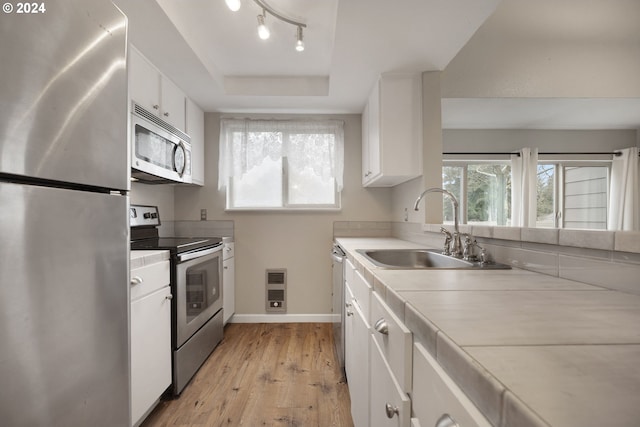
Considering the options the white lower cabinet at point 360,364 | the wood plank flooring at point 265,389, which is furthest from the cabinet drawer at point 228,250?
the white lower cabinet at point 360,364

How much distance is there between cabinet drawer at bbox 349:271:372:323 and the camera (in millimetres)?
1087

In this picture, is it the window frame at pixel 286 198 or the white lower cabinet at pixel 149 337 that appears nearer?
the white lower cabinet at pixel 149 337

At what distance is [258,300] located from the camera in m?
3.04

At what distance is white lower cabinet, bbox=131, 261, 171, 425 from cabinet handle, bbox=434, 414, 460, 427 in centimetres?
140

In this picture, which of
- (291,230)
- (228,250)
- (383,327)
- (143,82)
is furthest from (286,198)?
(383,327)

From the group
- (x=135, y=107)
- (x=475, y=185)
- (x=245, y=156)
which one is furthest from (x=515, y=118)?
(x=135, y=107)

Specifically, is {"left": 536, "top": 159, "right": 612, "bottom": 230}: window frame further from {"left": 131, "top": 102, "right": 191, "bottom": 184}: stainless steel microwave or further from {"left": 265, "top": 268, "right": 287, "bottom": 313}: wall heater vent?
{"left": 131, "top": 102, "right": 191, "bottom": 184}: stainless steel microwave

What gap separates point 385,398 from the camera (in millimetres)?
814

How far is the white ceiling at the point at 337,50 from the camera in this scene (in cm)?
154

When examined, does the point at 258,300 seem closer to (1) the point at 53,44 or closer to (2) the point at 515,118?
(1) the point at 53,44

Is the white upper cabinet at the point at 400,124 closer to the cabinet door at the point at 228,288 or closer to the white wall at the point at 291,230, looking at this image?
the white wall at the point at 291,230

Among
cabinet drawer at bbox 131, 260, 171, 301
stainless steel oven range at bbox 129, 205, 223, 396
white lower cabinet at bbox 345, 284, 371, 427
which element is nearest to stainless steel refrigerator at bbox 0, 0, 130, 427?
cabinet drawer at bbox 131, 260, 171, 301

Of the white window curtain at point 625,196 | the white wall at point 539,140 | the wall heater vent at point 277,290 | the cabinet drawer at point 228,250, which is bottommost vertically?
the wall heater vent at point 277,290

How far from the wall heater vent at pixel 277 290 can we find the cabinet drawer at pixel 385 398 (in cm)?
209
